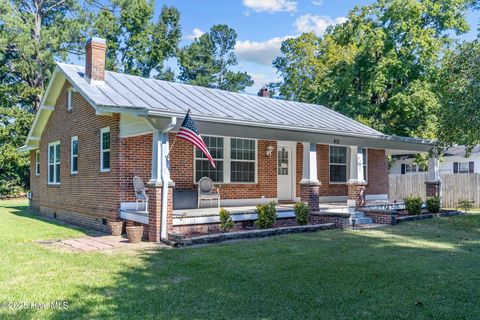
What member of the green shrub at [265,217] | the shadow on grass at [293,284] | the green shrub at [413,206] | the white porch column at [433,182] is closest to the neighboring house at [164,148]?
the white porch column at [433,182]

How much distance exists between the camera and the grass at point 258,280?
4.75m

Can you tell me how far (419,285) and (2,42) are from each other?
30645 millimetres

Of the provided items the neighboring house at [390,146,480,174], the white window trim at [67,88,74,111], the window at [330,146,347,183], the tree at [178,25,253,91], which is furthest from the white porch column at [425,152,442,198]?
the tree at [178,25,253,91]

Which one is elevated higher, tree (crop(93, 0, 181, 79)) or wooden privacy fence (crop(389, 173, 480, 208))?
tree (crop(93, 0, 181, 79))

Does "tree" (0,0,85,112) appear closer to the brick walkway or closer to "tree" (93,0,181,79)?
"tree" (93,0,181,79)

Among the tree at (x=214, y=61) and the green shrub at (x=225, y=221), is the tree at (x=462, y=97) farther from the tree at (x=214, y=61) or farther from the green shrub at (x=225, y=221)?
the tree at (x=214, y=61)

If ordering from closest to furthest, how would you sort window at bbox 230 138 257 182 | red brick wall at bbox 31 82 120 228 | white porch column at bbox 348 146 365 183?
red brick wall at bbox 31 82 120 228 → white porch column at bbox 348 146 365 183 → window at bbox 230 138 257 182

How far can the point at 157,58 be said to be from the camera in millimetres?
38531

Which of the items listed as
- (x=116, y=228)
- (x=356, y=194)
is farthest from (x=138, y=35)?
(x=116, y=228)

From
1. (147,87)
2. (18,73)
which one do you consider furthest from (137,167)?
(18,73)

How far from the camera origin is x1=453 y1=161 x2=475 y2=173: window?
28.3m

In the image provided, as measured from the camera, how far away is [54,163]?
16156 millimetres

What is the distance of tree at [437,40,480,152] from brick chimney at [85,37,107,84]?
10375mm

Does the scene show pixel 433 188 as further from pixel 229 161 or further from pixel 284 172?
pixel 229 161
